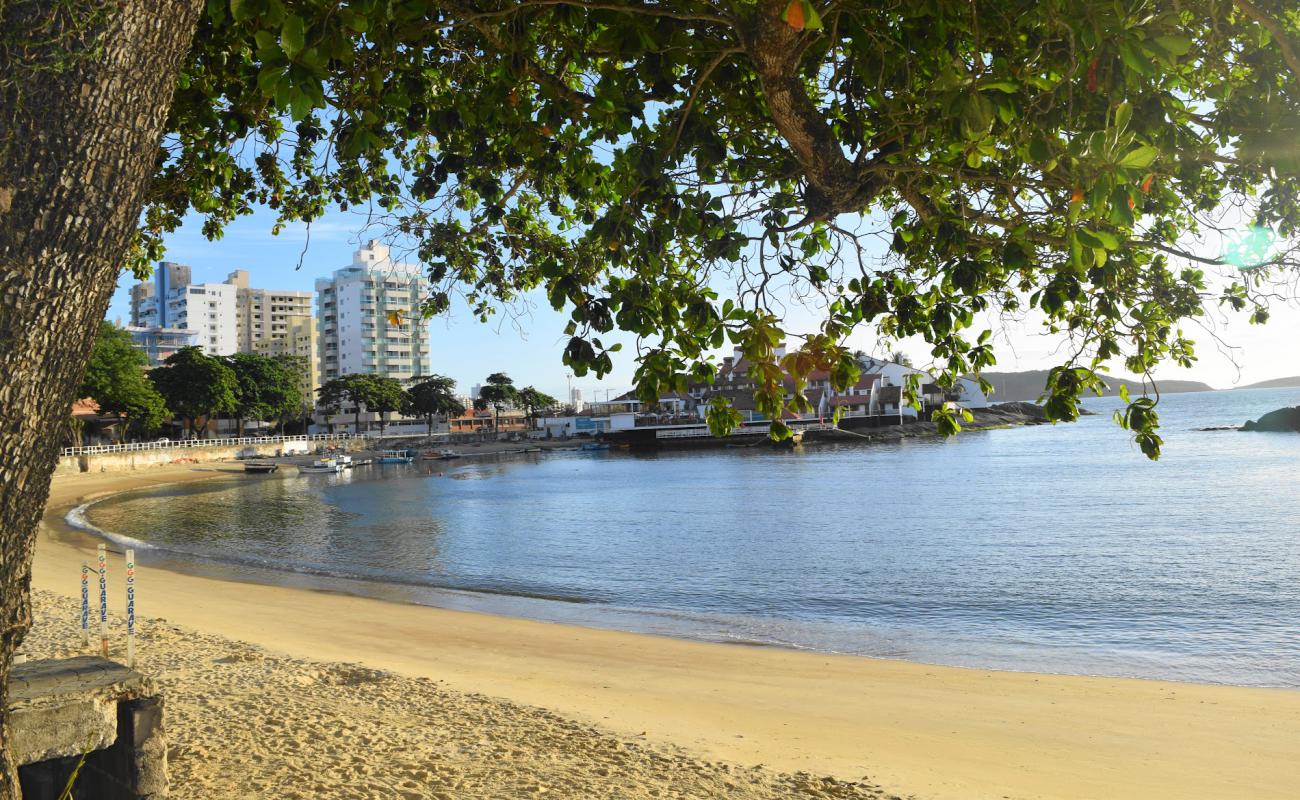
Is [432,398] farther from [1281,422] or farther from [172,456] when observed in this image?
[1281,422]

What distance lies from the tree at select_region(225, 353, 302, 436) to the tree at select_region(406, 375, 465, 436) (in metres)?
20.7

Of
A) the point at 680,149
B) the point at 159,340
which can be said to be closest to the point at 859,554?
the point at 680,149

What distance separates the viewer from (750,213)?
4.73 metres

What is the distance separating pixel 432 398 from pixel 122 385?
49.5 m

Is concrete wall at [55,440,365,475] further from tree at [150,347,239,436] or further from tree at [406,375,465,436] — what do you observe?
tree at [406,375,465,436]

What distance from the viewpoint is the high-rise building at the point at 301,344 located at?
5170 inches

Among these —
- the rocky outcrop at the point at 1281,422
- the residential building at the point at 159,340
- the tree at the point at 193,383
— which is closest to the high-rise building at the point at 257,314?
the residential building at the point at 159,340

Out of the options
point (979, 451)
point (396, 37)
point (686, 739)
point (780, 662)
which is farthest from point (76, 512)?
point (979, 451)

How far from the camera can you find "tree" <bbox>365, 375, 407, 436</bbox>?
108 metres

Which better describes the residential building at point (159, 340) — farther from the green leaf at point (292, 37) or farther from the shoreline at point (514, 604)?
the green leaf at point (292, 37)

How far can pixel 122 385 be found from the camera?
6656 cm

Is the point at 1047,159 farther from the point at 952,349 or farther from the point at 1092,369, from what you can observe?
the point at 952,349

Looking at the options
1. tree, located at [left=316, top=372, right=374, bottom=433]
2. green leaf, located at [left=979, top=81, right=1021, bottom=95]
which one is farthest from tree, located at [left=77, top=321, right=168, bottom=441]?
green leaf, located at [left=979, top=81, right=1021, bottom=95]

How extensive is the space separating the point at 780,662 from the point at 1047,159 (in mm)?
10655
